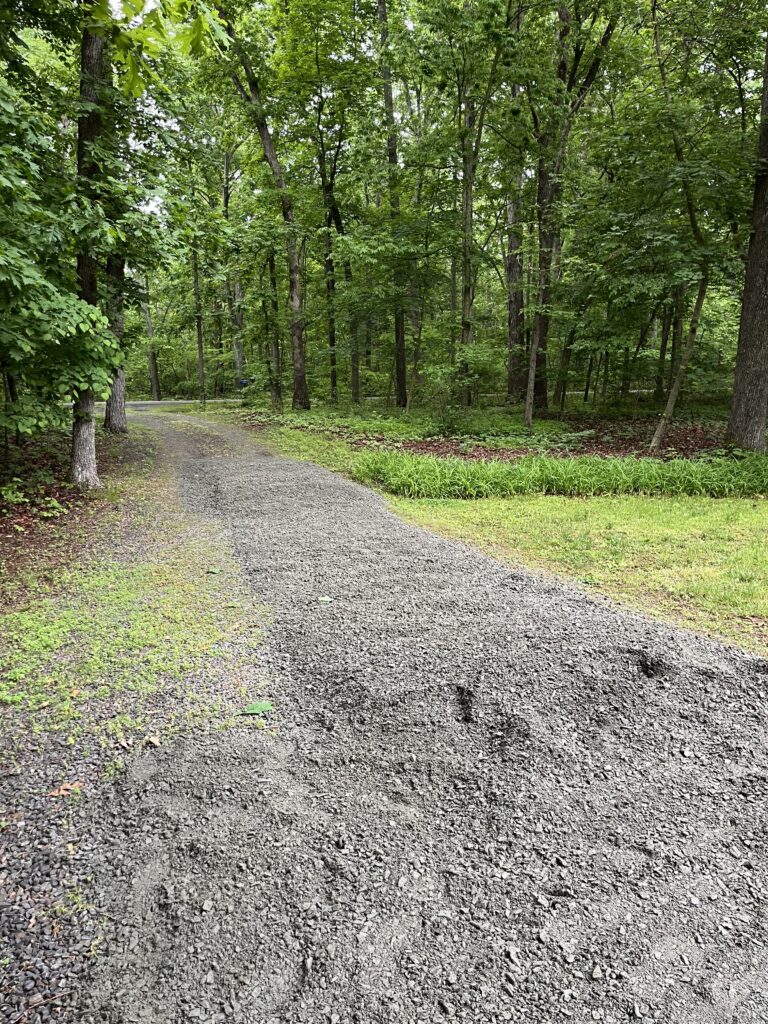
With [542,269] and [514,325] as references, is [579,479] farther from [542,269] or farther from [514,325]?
[514,325]

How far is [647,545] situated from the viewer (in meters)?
5.16

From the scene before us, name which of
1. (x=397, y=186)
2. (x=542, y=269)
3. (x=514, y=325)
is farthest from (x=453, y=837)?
(x=514, y=325)

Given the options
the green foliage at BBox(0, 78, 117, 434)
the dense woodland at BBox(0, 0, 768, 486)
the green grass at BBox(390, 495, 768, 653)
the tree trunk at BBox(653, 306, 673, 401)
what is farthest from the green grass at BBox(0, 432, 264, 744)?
the tree trunk at BBox(653, 306, 673, 401)

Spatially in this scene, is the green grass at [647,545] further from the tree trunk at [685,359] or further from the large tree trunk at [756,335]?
the tree trunk at [685,359]

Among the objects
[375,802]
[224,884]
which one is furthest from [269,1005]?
[375,802]

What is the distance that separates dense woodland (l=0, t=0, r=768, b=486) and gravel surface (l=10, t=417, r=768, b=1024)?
2.79m

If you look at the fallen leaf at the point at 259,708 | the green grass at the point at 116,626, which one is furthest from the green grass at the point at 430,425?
the fallen leaf at the point at 259,708

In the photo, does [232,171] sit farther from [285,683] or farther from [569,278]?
[285,683]

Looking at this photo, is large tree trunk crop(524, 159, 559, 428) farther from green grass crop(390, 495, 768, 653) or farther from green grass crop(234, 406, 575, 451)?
green grass crop(390, 495, 768, 653)

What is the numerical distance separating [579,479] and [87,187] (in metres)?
6.73

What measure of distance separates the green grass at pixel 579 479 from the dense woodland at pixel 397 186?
1.67 metres

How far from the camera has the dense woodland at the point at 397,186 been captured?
571 centimetres

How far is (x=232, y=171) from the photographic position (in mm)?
21391

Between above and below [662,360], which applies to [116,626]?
below
